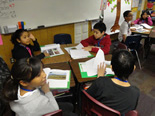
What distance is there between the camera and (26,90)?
0.98 meters

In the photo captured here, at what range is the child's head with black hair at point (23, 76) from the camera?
913mm

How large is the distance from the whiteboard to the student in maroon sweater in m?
1.02

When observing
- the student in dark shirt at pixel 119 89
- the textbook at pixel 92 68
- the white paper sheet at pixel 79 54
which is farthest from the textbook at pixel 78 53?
the student in dark shirt at pixel 119 89

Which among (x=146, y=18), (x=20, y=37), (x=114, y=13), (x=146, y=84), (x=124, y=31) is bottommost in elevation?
(x=146, y=84)

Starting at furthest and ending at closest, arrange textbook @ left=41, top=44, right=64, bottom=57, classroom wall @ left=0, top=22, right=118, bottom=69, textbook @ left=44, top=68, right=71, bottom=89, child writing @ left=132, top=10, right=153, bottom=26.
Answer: child writing @ left=132, top=10, right=153, bottom=26 < classroom wall @ left=0, top=22, right=118, bottom=69 < textbook @ left=41, top=44, right=64, bottom=57 < textbook @ left=44, top=68, right=71, bottom=89

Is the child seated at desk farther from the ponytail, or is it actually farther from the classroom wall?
the classroom wall

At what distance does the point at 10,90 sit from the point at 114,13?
13.2ft

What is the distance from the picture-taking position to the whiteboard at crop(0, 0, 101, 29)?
7.64ft

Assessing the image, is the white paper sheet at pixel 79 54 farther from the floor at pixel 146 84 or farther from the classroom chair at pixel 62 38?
the floor at pixel 146 84

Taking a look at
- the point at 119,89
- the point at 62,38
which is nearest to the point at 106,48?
the point at 62,38

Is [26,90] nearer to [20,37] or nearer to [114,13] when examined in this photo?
[20,37]

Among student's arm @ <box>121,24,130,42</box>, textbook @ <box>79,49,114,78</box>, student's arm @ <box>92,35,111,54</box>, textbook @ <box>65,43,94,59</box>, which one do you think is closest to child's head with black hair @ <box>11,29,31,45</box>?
textbook @ <box>65,43,94,59</box>

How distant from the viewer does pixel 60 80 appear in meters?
1.33

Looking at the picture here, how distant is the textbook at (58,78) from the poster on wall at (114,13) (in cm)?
296
